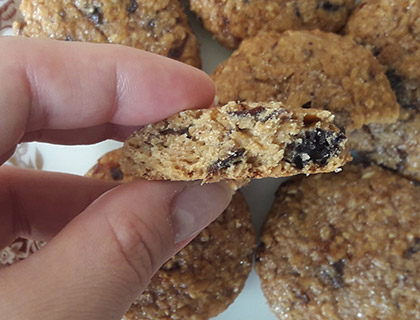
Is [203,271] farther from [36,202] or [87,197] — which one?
[36,202]

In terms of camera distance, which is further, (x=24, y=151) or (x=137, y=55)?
(x=24, y=151)

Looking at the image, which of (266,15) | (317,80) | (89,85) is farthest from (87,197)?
(266,15)

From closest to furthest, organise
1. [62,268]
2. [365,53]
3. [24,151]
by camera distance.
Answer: [62,268] < [365,53] < [24,151]

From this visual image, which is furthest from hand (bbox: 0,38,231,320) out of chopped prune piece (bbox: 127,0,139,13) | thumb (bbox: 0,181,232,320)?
chopped prune piece (bbox: 127,0,139,13)

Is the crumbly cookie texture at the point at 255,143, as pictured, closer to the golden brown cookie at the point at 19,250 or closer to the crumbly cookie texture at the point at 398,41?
the crumbly cookie texture at the point at 398,41

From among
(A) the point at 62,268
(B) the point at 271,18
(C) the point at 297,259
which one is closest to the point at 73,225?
(A) the point at 62,268

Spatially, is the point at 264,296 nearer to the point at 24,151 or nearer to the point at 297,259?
the point at 297,259

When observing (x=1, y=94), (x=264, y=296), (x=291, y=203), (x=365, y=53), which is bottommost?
(x=264, y=296)

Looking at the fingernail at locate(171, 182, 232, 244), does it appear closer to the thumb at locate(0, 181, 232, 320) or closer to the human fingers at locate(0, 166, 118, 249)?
the thumb at locate(0, 181, 232, 320)
